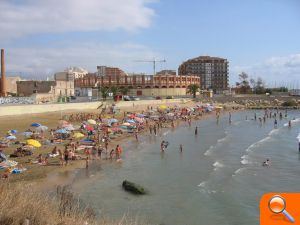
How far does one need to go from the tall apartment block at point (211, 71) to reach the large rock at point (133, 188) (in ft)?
484

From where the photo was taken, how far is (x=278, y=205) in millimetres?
2650

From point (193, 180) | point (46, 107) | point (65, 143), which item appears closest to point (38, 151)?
point (65, 143)

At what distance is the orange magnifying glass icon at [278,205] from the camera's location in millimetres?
2650

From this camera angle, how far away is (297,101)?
101438mm

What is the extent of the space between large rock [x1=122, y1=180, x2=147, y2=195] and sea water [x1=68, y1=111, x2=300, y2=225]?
0.42 m

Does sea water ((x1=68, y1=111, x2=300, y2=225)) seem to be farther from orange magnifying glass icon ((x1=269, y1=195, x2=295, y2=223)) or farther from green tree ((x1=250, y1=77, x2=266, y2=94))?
green tree ((x1=250, y1=77, x2=266, y2=94))

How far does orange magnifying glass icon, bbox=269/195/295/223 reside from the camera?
2.65 m

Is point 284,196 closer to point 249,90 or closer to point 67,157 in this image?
point 67,157

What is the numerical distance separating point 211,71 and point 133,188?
495 feet

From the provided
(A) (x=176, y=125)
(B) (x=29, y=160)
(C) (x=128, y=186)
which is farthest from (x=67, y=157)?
(A) (x=176, y=125)

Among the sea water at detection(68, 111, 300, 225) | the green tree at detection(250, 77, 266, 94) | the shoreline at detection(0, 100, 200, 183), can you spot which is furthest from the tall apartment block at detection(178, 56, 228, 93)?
the sea water at detection(68, 111, 300, 225)

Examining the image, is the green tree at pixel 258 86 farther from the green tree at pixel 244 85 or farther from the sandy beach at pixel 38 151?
the sandy beach at pixel 38 151

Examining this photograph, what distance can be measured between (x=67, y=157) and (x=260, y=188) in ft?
37.2

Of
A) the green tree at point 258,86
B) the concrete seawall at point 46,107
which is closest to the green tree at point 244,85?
the green tree at point 258,86
